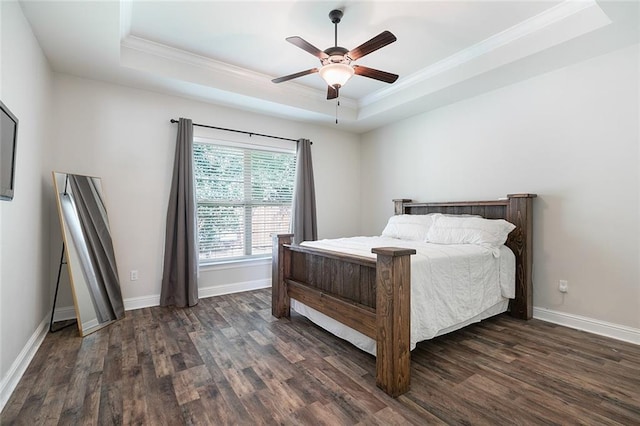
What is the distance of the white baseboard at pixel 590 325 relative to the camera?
8.45ft

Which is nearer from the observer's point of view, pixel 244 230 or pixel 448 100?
pixel 448 100

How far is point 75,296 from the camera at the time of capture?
2707mm

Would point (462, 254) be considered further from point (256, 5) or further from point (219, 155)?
point (219, 155)

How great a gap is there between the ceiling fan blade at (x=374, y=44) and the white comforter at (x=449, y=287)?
5.29ft

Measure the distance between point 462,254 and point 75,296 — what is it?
11.4ft

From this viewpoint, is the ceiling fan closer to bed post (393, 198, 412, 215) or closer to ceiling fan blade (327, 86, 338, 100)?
ceiling fan blade (327, 86, 338, 100)

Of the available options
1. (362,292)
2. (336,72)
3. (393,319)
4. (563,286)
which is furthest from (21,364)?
(563,286)

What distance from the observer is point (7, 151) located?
185 cm

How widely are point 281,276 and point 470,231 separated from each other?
80.2 inches

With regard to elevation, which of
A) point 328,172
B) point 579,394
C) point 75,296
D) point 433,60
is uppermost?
point 433,60

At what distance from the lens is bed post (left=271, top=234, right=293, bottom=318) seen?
3.13 m

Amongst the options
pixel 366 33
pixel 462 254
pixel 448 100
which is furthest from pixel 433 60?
pixel 462 254

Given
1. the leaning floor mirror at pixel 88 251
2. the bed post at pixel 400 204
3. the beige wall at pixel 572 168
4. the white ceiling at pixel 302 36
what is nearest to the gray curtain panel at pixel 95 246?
the leaning floor mirror at pixel 88 251

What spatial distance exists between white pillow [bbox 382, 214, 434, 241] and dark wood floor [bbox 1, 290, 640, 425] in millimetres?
1199
